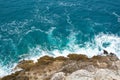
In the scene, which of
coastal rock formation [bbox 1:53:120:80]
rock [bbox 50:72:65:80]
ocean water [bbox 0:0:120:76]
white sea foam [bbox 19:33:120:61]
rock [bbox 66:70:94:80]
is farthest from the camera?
ocean water [bbox 0:0:120:76]

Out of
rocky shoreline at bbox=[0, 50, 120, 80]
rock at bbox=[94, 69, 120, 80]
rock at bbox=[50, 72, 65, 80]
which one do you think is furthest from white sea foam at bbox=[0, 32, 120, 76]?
rock at bbox=[94, 69, 120, 80]

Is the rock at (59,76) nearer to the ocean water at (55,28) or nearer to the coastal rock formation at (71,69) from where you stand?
the coastal rock formation at (71,69)

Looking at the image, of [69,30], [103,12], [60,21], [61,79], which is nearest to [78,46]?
[69,30]

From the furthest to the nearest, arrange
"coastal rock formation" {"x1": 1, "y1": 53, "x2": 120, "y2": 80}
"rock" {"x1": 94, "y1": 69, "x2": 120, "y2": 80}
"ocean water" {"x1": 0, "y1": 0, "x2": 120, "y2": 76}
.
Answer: "ocean water" {"x1": 0, "y1": 0, "x2": 120, "y2": 76}, "coastal rock formation" {"x1": 1, "y1": 53, "x2": 120, "y2": 80}, "rock" {"x1": 94, "y1": 69, "x2": 120, "y2": 80}

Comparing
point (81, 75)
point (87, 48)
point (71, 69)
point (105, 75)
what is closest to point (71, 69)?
point (71, 69)

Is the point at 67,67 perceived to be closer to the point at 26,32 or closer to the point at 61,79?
the point at 61,79

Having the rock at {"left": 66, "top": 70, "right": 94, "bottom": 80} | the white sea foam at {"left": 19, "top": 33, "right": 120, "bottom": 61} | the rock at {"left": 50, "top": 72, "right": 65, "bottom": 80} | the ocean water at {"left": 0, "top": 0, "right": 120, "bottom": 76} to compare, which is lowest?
the white sea foam at {"left": 19, "top": 33, "right": 120, "bottom": 61}

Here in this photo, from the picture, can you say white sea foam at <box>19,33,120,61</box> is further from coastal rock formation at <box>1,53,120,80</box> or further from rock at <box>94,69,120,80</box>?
rock at <box>94,69,120,80</box>

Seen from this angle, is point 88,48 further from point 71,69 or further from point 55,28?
point 71,69

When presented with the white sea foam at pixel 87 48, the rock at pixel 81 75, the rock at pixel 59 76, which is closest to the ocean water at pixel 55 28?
the white sea foam at pixel 87 48
